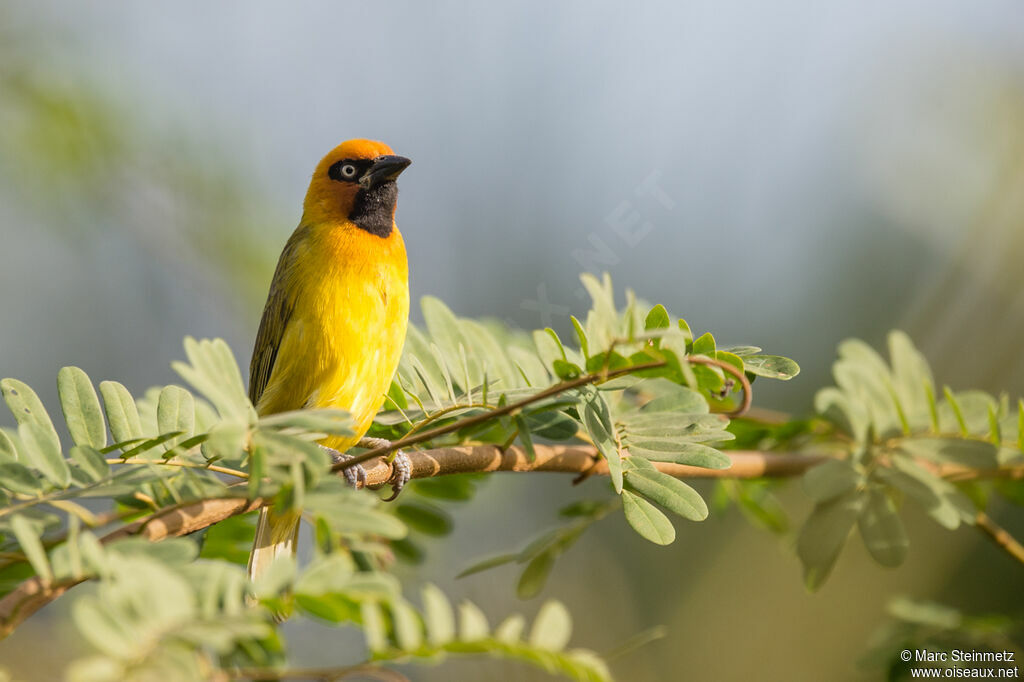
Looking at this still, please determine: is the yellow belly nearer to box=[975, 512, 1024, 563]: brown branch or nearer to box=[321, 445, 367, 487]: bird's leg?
box=[321, 445, 367, 487]: bird's leg

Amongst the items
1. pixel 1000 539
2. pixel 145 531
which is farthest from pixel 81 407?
pixel 1000 539

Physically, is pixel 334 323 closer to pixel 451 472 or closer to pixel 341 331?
pixel 341 331

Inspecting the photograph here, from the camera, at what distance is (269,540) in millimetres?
2166

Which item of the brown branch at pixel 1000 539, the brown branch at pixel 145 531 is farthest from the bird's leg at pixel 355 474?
the brown branch at pixel 1000 539

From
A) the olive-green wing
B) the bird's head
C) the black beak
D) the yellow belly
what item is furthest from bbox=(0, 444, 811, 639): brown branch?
the black beak

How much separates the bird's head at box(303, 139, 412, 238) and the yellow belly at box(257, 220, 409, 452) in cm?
23

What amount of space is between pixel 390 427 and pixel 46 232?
10.0 feet

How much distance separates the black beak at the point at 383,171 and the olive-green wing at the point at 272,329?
41 cm

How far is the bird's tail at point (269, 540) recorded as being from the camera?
2.04m

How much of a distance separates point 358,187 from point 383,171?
103mm

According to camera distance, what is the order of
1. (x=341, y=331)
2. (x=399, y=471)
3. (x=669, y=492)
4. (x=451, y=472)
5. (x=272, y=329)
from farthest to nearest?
(x=272, y=329) → (x=341, y=331) → (x=399, y=471) → (x=451, y=472) → (x=669, y=492)

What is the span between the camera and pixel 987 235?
3.75 m

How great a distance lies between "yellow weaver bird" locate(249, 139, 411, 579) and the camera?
225 cm

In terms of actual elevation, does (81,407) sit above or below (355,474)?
above
